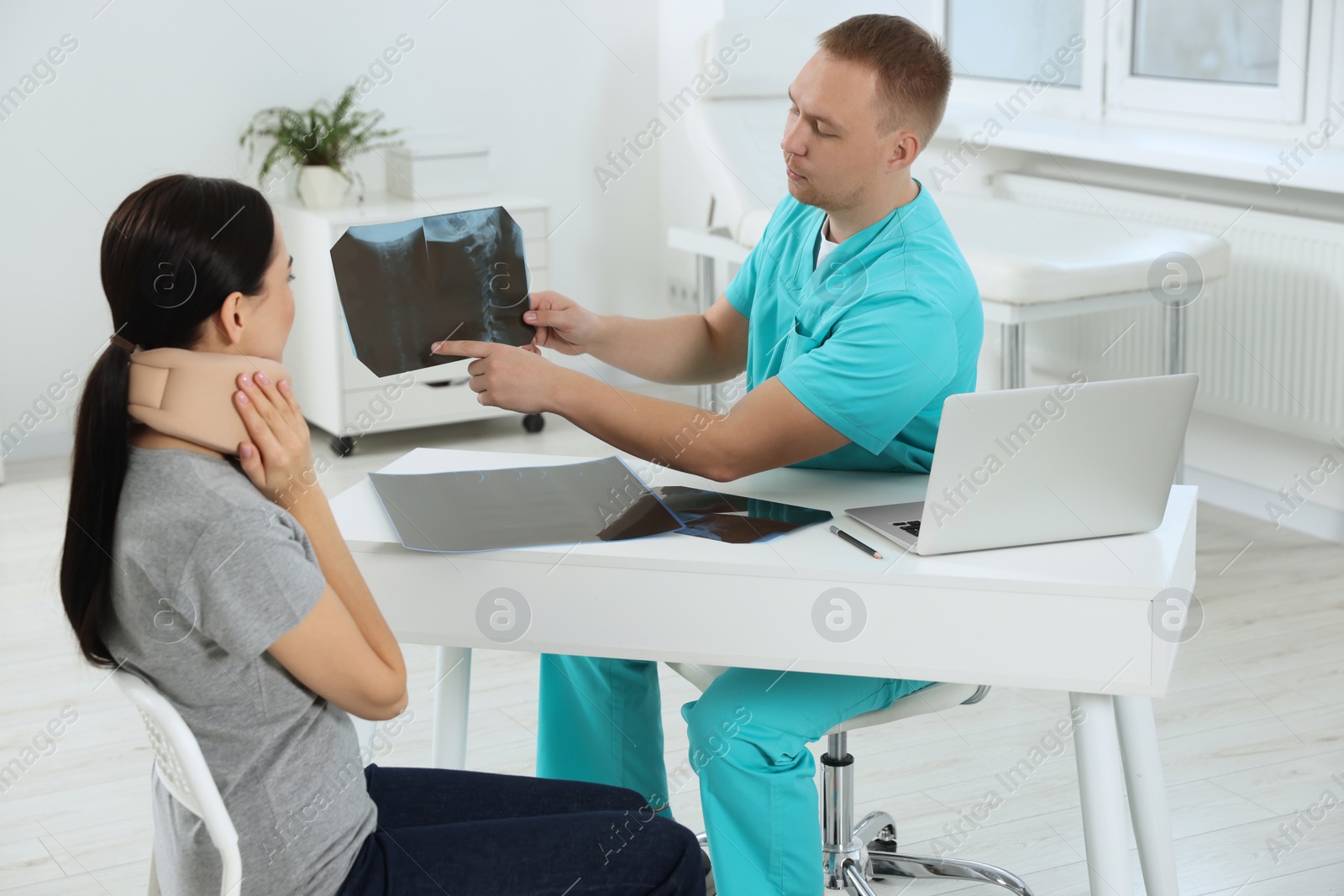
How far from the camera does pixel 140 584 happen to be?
982 millimetres

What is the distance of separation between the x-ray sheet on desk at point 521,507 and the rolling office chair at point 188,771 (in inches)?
15.0

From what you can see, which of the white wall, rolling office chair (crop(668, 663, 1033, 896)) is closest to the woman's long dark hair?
rolling office chair (crop(668, 663, 1033, 896))

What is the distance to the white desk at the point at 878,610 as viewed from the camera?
47.8 inches

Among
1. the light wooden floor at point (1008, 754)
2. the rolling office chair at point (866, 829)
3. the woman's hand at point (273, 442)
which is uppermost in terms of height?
the woman's hand at point (273, 442)

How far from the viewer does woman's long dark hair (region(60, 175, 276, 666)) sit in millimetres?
985

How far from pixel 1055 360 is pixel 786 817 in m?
2.41

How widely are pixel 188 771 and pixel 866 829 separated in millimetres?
1045

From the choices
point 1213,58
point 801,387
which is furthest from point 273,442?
point 1213,58

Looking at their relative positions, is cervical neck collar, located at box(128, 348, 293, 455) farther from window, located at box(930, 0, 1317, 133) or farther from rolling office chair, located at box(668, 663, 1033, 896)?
window, located at box(930, 0, 1317, 133)

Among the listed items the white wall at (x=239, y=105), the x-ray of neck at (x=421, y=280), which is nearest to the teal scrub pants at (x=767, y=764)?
the x-ray of neck at (x=421, y=280)

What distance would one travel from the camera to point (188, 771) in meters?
0.93

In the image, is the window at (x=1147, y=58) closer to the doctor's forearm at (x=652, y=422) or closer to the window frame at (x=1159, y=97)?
the window frame at (x=1159, y=97)

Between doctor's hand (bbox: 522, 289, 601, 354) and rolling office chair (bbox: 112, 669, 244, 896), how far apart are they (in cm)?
78

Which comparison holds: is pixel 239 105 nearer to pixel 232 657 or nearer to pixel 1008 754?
pixel 1008 754
